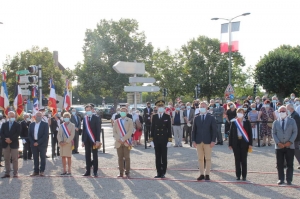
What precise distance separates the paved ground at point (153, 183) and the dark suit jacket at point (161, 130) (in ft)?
3.16

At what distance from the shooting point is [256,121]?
19.5 metres

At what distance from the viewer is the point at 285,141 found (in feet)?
35.0

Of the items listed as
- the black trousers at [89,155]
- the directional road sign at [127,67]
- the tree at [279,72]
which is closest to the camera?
the black trousers at [89,155]

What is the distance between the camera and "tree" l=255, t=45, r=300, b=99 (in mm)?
50062

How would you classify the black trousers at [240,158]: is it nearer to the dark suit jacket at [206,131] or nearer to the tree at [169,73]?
the dark suit jacket at [206,131]

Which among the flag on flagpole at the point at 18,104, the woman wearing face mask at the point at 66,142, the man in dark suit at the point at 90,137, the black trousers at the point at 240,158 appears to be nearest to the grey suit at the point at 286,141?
the black trousers at the point at 240,158

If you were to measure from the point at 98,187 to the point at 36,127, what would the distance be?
3.50 meters

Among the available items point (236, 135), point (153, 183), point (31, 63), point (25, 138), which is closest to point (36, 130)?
point (25, 138)

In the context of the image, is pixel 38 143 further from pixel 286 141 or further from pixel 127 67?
pixel 127 67

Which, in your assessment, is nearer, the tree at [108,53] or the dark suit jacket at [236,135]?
the dark suit jacket at [236,135]

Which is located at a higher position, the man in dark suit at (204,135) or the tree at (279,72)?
the tree at (279,72)

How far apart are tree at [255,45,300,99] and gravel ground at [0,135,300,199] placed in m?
35.8

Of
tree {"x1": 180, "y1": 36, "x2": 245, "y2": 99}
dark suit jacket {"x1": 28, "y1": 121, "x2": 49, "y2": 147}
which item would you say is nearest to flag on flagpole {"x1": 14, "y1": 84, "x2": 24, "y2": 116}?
dark suit jacket {"x1": 28, "y1": 121, "x2": 49, "y2": 147}

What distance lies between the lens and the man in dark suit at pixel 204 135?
1136 centimetres
